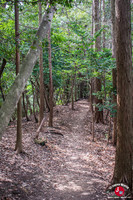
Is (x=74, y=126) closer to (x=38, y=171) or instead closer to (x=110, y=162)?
(x=110, y=162)

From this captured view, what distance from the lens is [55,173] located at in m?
6.77

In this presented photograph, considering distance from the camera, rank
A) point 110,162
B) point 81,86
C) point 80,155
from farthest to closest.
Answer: point 81,86, point 80,155, point 110,162

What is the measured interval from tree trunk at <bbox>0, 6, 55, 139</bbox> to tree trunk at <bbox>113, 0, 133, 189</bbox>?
2.11 m

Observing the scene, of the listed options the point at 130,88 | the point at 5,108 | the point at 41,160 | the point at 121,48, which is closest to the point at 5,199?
the point at 5,108

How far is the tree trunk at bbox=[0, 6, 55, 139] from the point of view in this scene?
10.0 feet

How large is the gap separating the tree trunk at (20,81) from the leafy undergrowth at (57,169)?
241 cm

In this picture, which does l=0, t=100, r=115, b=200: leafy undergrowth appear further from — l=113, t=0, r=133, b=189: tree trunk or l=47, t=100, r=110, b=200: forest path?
l=113, t=0, r=133, b=189: tree trunk

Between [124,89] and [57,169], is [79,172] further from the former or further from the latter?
[124,89]

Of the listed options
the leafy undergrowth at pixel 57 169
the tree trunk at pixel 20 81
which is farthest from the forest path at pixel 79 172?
the tree trunk at pixel 20 81

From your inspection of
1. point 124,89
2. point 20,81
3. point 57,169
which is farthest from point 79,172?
point 20,81

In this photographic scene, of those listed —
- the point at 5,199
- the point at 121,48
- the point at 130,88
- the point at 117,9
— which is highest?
the point at 117,9

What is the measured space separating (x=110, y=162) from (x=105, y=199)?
4046 millimetres

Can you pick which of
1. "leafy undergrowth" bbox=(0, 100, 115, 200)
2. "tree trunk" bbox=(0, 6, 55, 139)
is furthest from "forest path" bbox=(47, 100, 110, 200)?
"tree trunk" bbox=(0, 6, 55, 139)

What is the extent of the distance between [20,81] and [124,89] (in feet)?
9.78
